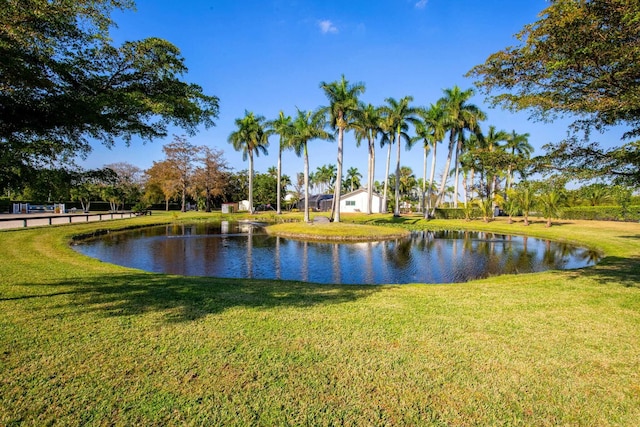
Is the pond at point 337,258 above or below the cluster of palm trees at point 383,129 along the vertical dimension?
below

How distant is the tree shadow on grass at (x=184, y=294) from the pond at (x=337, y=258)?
9.33 ft

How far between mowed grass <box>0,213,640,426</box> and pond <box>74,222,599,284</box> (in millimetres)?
4817

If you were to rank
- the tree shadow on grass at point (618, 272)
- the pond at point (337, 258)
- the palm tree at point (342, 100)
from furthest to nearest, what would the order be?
1. the palm tree at point (342, 100)
2. the pond at point (337, 258)
3. the tree shadow on grass at point (618, 272)

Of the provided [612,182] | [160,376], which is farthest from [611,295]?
[160,376]

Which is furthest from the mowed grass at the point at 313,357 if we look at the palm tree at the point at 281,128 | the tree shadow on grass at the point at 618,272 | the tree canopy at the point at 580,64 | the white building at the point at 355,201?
the white building at the point at 355,201

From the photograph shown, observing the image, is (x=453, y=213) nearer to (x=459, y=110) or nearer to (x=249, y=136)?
(x=459, y=110)

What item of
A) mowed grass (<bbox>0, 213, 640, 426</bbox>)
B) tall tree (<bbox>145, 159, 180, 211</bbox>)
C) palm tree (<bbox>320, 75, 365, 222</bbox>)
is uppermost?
palm tree (<bbox>320, 75, 365, 222</bbox>)

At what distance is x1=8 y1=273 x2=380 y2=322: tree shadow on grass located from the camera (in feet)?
20.9

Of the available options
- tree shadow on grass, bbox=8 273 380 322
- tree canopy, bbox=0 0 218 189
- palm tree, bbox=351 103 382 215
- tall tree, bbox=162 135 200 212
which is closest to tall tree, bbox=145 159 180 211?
tall tree, bbox=162 135 200 212

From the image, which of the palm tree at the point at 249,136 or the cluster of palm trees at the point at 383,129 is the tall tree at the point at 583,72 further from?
the palm tree at the point at 249,136

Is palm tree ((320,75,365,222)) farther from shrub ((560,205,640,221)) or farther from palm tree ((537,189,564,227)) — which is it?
shrub ((560,205,640,221))

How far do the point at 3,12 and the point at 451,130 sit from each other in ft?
143

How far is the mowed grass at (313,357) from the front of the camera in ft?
10.8

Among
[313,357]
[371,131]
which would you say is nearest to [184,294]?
[313,357]
